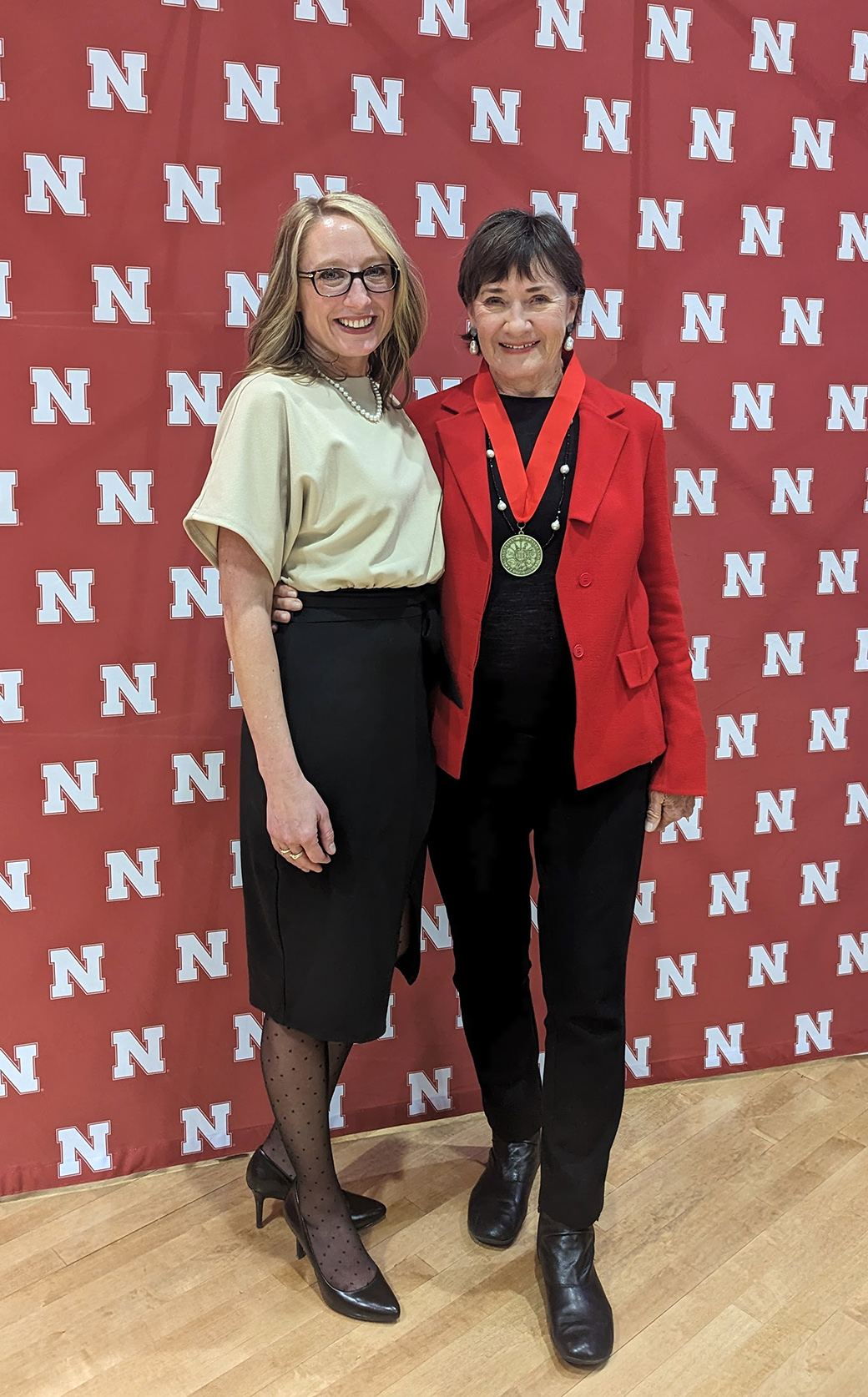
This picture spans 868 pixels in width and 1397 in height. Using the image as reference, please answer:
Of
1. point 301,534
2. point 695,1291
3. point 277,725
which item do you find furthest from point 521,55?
point 695,1291

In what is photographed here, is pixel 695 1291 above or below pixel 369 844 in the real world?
below

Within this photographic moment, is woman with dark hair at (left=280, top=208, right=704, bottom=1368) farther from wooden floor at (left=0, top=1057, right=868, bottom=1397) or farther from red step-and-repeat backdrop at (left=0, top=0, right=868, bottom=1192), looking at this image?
red step-and-repeat backdrop at (left=0, top=0, right=868, bottom=1192)

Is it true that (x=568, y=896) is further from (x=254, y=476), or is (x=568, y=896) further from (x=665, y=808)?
(x=254, y=476)

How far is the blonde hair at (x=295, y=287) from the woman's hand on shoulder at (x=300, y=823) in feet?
1.99

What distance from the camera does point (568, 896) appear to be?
179cm

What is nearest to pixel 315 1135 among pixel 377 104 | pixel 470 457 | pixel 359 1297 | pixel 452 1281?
pixel 359 1297

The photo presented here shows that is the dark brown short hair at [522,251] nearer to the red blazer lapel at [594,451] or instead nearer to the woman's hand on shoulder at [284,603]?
the red blazer lapel at [594,451]

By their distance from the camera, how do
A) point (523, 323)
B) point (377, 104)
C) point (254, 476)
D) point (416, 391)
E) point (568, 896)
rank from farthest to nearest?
point (416, 391) < point (377, 104) < point (568, 896) < point (523, 323) < point (254, 476)

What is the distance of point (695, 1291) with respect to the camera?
1938 millimetres

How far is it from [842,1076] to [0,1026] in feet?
6.32

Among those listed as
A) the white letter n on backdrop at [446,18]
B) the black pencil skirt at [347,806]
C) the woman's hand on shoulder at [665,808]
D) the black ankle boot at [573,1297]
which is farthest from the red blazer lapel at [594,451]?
the black ankle boot at [573,1297]

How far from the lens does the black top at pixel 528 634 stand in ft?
5.48

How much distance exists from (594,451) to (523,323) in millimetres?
217

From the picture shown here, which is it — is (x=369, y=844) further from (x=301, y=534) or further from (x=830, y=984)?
(x=830, y=984)
